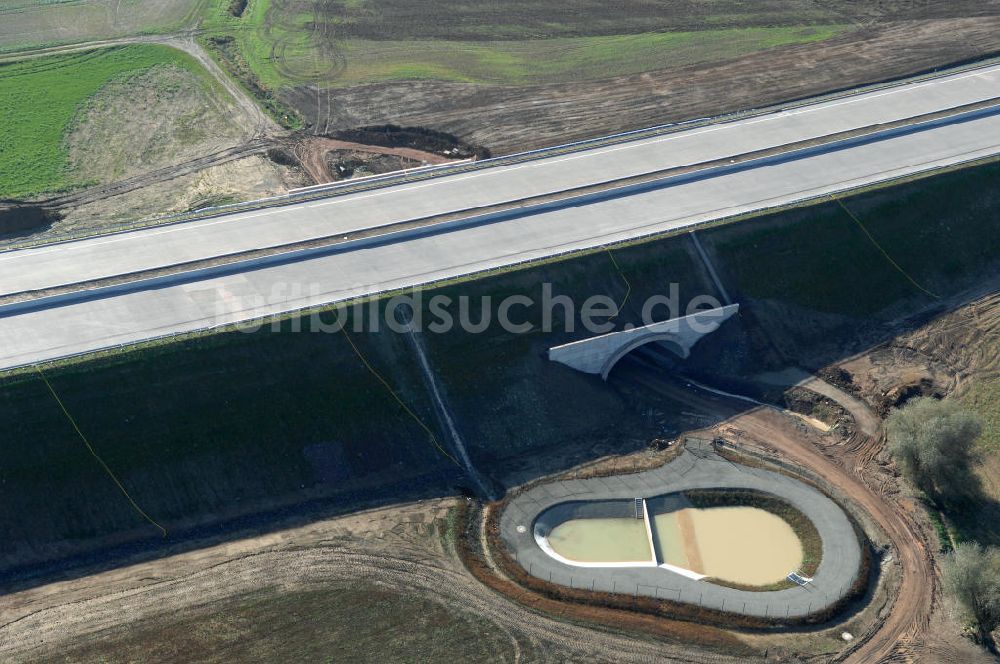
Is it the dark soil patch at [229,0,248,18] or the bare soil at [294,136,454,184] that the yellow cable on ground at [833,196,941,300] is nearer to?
the bare soil at [294,136,454,184]

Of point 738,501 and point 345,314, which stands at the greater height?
point 345,314

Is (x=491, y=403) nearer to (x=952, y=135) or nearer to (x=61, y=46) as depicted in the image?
(x=952, y=135)

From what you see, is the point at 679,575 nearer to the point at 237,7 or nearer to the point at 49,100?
the point at 49,100

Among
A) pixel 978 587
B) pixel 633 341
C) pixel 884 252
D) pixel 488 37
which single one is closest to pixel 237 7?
pixel 488 37

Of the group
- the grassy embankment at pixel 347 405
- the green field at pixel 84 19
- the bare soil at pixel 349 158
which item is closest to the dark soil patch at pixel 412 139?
the bare soil at pixel 349 158

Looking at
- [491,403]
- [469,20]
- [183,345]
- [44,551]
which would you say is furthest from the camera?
[469,20]

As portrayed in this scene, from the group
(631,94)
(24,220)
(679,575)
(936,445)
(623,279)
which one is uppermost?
(631,94)

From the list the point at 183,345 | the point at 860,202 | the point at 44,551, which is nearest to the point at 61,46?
the point at 183,345

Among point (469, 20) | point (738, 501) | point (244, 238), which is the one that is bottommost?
point (738, 501)
